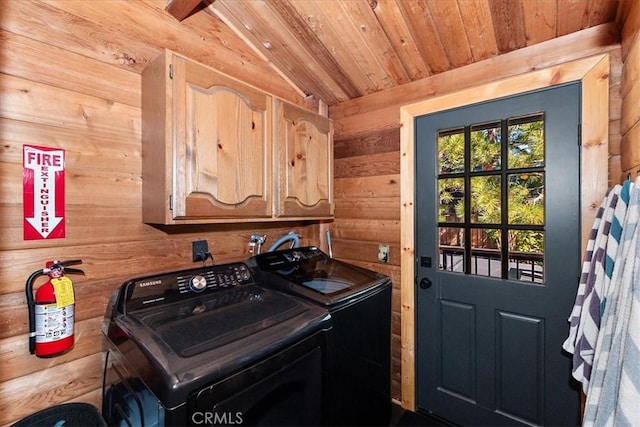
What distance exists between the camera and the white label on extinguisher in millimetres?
1043

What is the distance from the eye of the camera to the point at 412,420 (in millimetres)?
1853

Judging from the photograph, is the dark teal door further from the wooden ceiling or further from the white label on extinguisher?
the white label on extinguisher

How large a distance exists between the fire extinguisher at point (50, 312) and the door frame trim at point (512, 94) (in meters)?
1.74

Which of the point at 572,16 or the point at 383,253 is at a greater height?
the point at 572,16

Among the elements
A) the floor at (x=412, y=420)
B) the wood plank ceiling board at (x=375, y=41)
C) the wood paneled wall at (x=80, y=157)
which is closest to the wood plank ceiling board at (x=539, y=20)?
the wood plank ceiling board at (x=375, y=41)

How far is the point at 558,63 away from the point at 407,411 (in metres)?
2.21

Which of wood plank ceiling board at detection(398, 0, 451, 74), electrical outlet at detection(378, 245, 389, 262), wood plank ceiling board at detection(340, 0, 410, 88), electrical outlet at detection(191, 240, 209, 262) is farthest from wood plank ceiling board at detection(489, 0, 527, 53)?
electrical outlet at detection(191, 240, 209, 262)

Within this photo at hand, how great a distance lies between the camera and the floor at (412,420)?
1815 millimetres

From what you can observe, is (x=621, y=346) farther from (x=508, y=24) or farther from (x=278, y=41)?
(x=278, y=41)

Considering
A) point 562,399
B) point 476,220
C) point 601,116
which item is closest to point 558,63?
point 601,116

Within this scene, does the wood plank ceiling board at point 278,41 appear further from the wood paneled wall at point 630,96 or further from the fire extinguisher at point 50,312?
the fire extinguisher at point 50,312

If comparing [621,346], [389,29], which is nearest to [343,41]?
[389,29]

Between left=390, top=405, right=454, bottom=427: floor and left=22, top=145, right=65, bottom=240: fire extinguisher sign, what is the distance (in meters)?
2.09

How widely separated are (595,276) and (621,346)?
42cm
